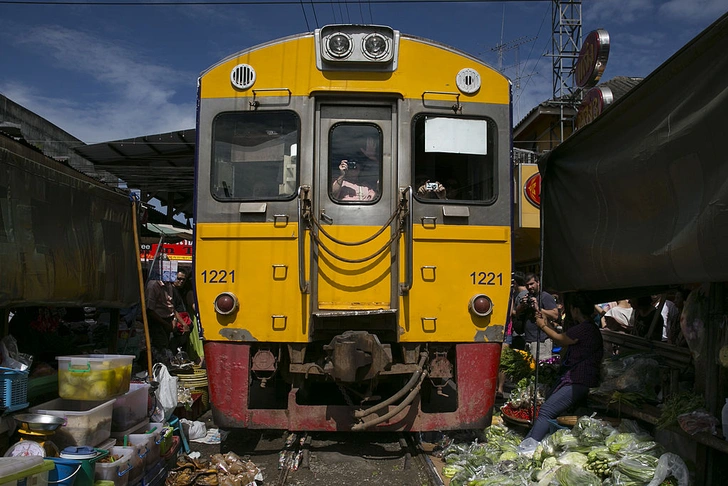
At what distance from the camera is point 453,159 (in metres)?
5.60

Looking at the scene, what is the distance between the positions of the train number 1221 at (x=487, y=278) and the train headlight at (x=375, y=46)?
6.87 feet

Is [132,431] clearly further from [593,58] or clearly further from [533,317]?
[593,58]

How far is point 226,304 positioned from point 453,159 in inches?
94.5

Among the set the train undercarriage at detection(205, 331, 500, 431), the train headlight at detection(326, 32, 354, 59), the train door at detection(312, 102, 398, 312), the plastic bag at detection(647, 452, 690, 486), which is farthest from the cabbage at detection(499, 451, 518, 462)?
the train headlight at detection(326, 32, 354, 59)

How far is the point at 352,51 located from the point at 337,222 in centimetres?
151

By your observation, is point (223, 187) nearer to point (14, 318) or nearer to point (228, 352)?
point (228, 352)

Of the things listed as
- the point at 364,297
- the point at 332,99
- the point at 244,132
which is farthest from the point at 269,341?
the point at 332,99

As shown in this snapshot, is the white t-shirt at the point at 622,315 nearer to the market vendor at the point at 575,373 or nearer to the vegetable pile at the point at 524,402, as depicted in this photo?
the vegetable pile at the point at 524,402

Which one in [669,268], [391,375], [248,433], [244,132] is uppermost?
[244,132]

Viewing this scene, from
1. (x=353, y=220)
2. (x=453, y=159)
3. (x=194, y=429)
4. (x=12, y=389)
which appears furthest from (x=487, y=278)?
(x=12, y=389)

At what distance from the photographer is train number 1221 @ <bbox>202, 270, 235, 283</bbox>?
526 cm

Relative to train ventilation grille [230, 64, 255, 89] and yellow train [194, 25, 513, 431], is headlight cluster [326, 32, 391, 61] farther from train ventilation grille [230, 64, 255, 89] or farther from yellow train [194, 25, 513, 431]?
train ventilation grille [230, 64, 255, 89]

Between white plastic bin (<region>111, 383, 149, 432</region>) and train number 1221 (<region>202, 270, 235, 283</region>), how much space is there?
1.01m

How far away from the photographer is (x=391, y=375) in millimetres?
5262
